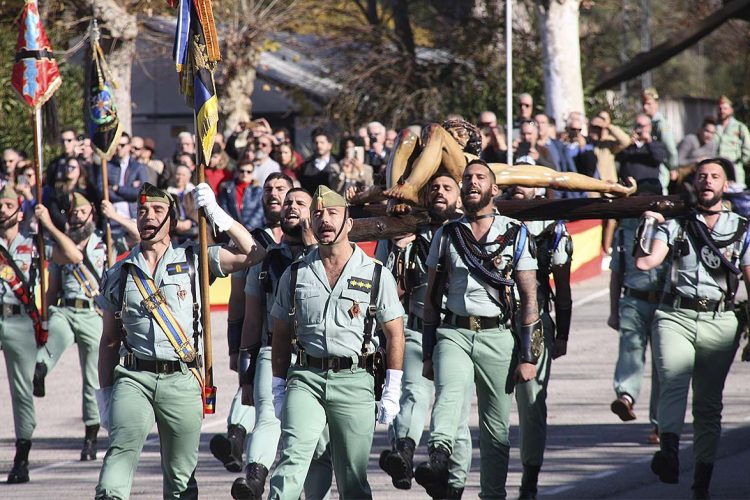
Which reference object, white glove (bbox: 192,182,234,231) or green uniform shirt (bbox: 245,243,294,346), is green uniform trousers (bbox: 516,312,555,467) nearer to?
green uniform shirt (bbox: 245,243,294,346)

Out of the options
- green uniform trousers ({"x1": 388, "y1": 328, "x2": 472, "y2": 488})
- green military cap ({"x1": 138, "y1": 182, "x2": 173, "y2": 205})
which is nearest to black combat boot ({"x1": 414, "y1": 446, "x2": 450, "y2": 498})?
green uniform trousers ({"x1": 388, "y1": 328, "x2": 472, "y2": 488})

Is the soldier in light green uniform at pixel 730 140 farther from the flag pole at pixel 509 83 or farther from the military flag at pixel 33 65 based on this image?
the military flag at pixel 33 65

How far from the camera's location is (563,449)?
1103 cm

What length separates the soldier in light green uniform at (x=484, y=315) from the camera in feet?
28.4

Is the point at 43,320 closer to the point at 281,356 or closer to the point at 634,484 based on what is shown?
the point at 281,356

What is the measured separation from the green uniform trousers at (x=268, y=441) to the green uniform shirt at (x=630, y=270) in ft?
10.7

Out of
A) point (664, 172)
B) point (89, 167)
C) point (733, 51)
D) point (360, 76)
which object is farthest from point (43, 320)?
point (733, 51)

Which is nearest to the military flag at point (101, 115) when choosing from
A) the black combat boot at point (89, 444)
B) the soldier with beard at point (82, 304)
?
the soldier with beard at point (82, 304)

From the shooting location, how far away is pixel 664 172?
17719 millimetres

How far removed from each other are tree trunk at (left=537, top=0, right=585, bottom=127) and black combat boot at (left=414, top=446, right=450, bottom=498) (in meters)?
14.8

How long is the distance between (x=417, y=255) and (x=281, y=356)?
2.08 meters

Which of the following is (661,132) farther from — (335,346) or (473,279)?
(335,346)

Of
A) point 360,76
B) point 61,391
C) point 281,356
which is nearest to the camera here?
point 281,356

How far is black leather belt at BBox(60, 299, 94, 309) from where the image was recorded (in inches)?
454
